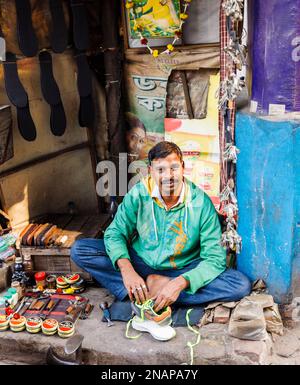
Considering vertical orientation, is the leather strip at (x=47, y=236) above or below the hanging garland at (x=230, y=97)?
below

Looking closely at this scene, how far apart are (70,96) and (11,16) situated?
1.16m

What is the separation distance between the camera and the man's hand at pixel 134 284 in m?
4.05

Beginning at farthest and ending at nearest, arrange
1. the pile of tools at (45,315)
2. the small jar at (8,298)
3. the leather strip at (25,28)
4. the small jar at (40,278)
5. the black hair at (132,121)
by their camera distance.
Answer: the black hair at (132,121)
the small jar at (40,278)
the leather strip at (25,28)
the small jar at (8,298)
the pile of tools at (45,315)

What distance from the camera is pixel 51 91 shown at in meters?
5.14

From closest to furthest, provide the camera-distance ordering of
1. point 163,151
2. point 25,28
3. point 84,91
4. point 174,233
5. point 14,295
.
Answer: point 163,151
point 174,233
point 14,295
point 25,28
point 84,91

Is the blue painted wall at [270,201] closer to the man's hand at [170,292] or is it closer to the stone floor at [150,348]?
the stone floor at [150,348]

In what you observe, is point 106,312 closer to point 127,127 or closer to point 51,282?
point 51,282

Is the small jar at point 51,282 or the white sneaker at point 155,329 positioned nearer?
the white sneaker at point 155,329

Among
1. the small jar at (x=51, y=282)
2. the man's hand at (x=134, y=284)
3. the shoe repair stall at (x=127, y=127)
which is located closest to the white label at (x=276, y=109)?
the shoe repair stall at (x=127, y=127)

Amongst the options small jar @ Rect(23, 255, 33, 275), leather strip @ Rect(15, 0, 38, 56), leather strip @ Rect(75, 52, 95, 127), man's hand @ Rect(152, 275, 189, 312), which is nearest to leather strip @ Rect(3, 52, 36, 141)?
leather strip @ Rect(15, 0, 38, 56)

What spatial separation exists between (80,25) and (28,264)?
2.43 metres

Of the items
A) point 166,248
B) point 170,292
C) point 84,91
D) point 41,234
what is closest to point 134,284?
point 170,292

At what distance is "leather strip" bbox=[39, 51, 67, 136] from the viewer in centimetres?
508

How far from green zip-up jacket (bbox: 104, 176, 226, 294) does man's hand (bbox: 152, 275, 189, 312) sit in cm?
7
